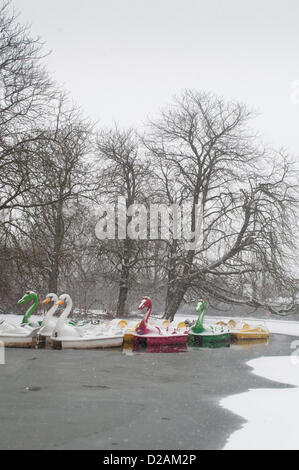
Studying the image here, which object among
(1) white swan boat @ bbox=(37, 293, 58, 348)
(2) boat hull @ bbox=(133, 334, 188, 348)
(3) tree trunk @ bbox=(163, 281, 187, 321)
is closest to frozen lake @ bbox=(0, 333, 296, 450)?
(1) white swan boat @ bbox=(37, 293, 58, 348)

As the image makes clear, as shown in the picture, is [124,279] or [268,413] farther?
[124,279]

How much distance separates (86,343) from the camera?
54.6ft

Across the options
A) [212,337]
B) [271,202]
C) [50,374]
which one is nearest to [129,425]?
[50,374]

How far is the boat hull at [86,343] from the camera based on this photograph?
16391 mm

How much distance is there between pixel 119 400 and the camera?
889 cm

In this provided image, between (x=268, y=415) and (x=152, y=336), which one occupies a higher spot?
(x=268, y=415)

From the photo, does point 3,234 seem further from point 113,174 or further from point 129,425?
point 113,174

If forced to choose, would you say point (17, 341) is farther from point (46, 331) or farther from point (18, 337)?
point (46, 331)

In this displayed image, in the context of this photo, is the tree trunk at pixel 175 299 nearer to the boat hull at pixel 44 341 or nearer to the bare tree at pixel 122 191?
the bare tree at pixel 122 191

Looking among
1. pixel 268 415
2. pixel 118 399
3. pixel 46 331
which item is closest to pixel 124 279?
pixel 46 331

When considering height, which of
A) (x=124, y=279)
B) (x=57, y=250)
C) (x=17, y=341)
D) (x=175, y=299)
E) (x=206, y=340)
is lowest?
(x=206, y=340)

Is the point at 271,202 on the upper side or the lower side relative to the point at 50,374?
upper
